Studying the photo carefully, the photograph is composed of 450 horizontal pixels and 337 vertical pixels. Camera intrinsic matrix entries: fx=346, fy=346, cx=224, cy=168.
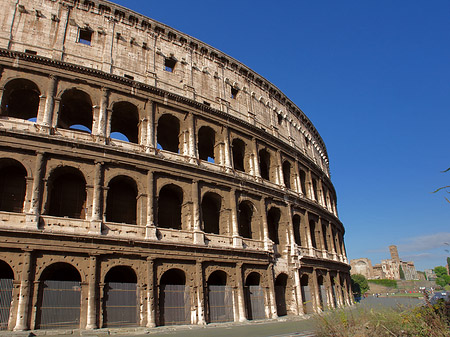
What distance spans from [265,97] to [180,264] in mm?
15163

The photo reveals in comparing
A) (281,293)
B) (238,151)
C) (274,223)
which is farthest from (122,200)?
(281,293)

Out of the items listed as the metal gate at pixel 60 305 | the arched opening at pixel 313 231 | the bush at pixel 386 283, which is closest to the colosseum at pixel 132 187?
the metal gate at pixel 60 305

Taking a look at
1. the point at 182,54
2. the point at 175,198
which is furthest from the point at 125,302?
the point at 182,54

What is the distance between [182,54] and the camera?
21984 mm

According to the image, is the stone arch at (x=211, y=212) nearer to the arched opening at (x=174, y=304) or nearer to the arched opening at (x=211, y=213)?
the arched opening at (x=211, y=213)

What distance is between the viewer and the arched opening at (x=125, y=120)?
61.9ft

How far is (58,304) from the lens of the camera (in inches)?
539

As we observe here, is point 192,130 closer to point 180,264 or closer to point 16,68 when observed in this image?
point 180,264

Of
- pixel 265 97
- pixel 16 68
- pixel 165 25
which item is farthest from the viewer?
pixel 265 97

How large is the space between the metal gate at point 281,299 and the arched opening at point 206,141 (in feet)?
31.9

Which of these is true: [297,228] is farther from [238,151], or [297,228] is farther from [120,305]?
[120,305]

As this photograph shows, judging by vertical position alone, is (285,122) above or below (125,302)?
above

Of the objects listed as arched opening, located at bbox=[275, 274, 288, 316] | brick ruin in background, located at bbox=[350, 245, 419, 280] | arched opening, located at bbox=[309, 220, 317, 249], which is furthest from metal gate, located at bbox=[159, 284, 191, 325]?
brick ruin in background, located at bbox=[350, 245, 419, 280]

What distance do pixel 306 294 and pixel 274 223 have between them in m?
4.93
